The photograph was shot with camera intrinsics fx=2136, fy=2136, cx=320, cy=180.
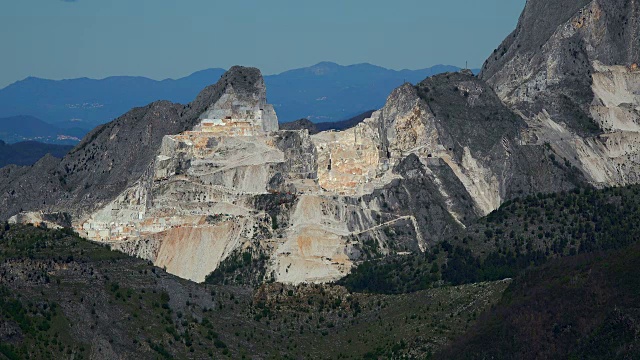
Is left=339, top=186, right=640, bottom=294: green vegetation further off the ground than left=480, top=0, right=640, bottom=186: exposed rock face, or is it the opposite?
left=480, top=0, right=640, bottom=186: exposed rock face

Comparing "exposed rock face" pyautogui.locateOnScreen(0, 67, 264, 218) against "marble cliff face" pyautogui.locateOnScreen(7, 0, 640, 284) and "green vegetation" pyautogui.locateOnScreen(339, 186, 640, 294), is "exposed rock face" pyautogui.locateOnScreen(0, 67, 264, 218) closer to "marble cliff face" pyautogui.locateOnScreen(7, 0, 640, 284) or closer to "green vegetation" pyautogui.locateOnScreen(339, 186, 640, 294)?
"marble cliff face" pyautogui.locateOnScreen(7, 0, 640, 284)

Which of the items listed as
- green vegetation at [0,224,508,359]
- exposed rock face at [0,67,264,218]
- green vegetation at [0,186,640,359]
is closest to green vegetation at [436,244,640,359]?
green vegetation at [0,186,640,359]

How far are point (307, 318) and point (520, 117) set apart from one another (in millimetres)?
60060

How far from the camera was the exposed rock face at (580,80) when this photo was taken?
508 feet

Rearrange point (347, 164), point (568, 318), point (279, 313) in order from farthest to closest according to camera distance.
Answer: point (347, 164) < point (279, 313) < point (568, 318)

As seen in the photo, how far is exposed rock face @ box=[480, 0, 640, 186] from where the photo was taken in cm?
15475

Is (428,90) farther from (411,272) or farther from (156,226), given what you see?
(411,272)

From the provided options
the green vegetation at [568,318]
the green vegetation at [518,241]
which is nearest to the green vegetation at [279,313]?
the green vegetation at [568,318]

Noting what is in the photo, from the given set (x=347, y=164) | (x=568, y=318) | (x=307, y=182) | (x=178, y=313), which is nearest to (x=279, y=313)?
(x=178, y=313)

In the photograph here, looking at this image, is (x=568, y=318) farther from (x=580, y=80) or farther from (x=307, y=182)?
(x=580, y=80)

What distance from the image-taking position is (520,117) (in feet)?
506

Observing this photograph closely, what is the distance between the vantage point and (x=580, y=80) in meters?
163

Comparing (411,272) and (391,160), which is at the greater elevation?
(391,160)

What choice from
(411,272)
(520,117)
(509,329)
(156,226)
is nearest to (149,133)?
(156,226)
